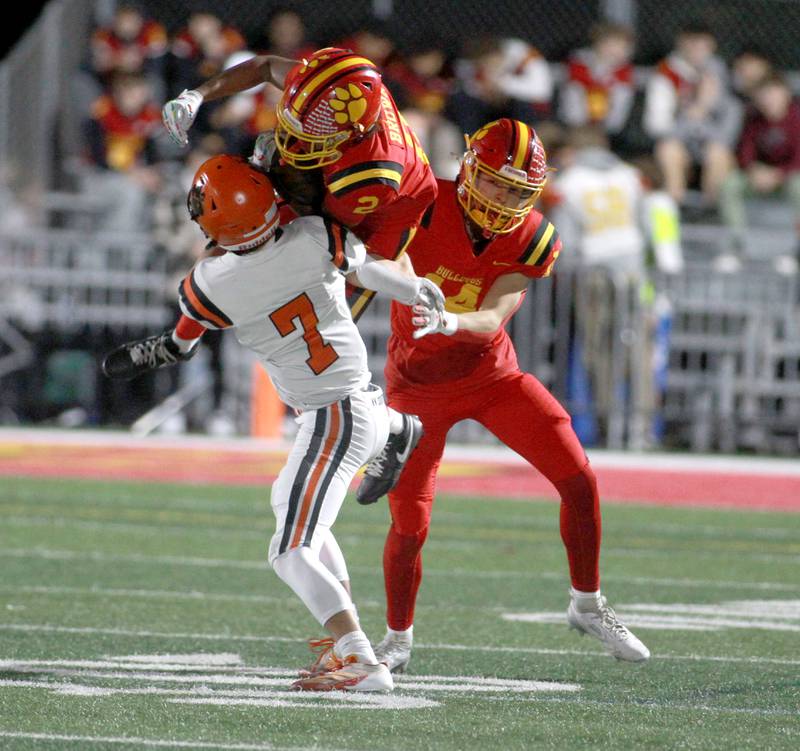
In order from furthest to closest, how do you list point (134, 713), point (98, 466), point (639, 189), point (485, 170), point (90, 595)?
point (639, 189)
point (98, 466)
point (90, 595)
point (485, 170)
point (134, 713)

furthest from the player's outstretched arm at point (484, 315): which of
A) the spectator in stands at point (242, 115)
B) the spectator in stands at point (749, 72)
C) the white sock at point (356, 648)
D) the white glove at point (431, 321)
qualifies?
the spectator in stands at point (749, 72)

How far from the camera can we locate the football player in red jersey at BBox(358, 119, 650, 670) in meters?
5.57

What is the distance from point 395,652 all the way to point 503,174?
1.49 m

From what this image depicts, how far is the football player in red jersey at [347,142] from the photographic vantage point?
5.19m

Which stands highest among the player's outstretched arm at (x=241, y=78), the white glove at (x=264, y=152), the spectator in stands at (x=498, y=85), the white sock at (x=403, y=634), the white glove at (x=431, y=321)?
the spectator in stands at (x=498, y=85)

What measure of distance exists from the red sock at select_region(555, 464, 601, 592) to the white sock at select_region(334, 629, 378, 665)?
104cm

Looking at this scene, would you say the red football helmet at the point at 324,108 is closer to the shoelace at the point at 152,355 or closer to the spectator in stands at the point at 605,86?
the shoelace at the point at 152,355

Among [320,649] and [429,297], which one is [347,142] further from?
[320,649]

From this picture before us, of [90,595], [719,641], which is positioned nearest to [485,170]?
[719,641]

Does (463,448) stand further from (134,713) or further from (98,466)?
(134,713)

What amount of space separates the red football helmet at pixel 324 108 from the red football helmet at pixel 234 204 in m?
0.24

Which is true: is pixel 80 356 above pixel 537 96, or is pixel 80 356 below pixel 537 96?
below

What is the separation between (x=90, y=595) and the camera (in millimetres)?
6883

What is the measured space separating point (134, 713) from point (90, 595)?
248cm
